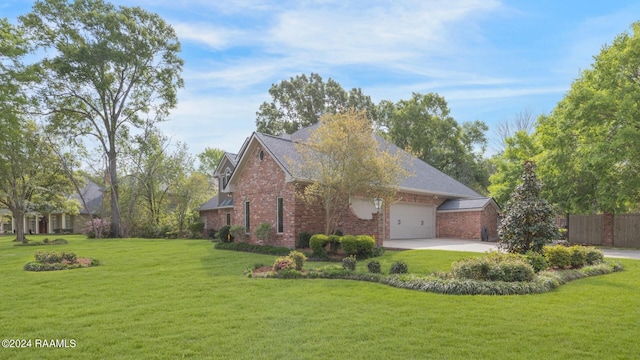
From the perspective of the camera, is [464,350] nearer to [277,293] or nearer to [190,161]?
[277,293]

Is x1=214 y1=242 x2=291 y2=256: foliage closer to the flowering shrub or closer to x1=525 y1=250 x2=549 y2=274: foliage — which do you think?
x1=525 y1=250 x2=549 y2=274: foliage

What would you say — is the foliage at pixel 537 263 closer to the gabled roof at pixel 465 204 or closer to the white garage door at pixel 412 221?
the white garage door at pixel 412 221

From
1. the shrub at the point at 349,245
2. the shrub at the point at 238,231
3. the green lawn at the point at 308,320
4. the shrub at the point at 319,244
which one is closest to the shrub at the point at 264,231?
the shrub at the point at 238,231

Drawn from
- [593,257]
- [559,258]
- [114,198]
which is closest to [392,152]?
[593,257]

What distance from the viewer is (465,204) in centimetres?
2552

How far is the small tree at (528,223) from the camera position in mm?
13102

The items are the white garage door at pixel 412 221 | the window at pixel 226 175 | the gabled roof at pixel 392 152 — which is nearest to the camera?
the gabled roof at pixel 392 152

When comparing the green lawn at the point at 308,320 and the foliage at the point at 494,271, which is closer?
the green lawn at the point at 308,320

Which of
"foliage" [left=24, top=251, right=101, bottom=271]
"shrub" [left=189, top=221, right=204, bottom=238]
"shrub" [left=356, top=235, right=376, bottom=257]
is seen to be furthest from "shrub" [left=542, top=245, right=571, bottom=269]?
"shrub" [left=189, top=221, right=204, bottom=238]

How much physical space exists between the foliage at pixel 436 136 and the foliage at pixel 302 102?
16.6ft

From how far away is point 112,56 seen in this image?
31953mm

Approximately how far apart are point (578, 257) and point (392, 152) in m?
14.2

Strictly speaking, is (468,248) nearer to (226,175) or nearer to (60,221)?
(226,175)

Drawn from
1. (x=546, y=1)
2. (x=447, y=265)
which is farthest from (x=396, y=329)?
(x=546, y=1)
